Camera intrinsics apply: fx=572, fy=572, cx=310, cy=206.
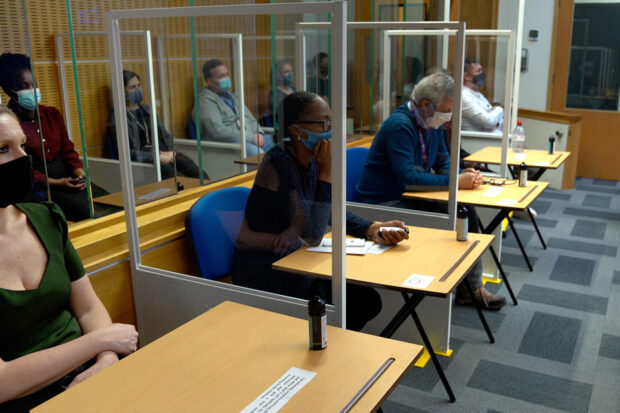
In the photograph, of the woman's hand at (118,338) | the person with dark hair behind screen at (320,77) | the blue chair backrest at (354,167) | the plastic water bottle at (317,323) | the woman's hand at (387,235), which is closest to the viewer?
the plastic water bottle at (317,323)

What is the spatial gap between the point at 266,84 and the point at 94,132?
856 mm

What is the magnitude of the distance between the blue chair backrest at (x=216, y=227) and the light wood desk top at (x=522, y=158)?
8.48ft

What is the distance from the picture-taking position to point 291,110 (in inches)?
75.7

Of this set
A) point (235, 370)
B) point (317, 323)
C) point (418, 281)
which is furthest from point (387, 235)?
point (235, 370)

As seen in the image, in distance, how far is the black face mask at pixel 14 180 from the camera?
5.12ft

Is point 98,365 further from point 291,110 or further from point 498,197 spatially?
point 498,197

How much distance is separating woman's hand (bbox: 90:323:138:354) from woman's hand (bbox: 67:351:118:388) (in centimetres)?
2

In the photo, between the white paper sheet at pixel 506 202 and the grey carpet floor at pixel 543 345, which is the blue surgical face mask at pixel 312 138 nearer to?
the grey carpet floor at pixel 543 345

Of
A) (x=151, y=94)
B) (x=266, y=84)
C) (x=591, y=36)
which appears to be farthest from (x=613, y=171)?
(x=151, y=94)

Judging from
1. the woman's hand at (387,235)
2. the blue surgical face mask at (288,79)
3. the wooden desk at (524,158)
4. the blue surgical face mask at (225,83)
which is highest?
the blue surgical face mask at (288,79)

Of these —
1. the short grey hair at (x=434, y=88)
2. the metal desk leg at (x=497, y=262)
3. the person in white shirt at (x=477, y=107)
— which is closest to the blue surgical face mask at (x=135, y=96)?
the short grey hair at (x=434, y=88)

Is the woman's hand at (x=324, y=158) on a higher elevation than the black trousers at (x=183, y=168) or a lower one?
higher

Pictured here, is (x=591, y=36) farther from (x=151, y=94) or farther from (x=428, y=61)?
(x=151, y=94)

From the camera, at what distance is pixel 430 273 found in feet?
6.59
